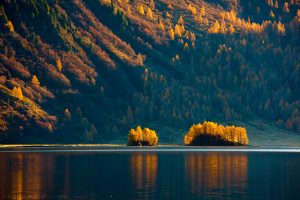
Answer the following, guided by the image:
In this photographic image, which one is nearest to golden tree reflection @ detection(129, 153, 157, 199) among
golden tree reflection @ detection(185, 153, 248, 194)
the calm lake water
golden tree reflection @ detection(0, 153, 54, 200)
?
the calm lake water

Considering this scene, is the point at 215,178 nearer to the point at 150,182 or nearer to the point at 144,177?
the point at 144,177

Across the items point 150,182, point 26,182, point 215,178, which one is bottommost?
point 26,182

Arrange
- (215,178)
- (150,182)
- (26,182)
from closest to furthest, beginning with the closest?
(26,182) → (150,182) → (215,178)

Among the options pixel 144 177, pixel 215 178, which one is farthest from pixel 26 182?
pixel 215 178

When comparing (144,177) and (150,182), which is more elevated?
(144,177)

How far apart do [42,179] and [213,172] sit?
33.7 m

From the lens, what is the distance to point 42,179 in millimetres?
120812

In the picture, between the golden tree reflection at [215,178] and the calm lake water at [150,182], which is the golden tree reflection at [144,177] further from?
the golden tree reflection at [215,178]

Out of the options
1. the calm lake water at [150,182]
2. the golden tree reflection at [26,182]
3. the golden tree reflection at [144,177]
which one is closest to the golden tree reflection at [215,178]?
the calm lake water at [150,182]

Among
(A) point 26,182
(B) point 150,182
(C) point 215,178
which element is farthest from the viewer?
(C) point 215,178

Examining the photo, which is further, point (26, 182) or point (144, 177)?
point (144, 177)

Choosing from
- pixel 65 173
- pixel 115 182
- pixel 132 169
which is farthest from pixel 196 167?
pixel 115 182

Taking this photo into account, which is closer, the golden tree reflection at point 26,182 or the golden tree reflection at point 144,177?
the golden tree reflection at point 26,182

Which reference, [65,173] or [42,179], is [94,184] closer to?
[42,179]
